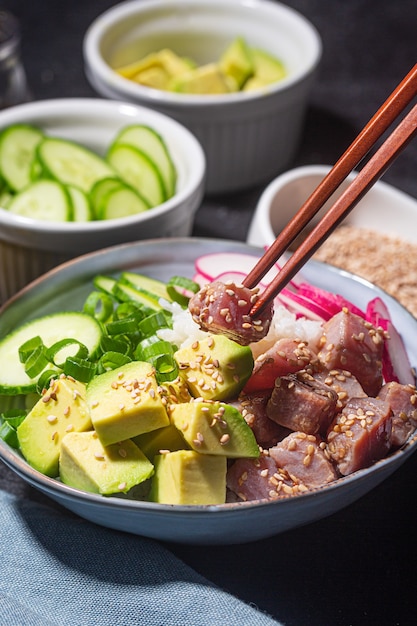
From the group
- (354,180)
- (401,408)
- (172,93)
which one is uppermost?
(354,180)

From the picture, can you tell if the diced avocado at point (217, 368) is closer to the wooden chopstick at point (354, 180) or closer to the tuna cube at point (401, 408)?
the wooden chopstick at point (354, 180)

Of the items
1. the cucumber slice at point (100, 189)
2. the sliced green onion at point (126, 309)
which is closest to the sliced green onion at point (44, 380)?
the sliced green onion at point (126, 309)

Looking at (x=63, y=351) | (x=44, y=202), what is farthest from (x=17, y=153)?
(x=63, y=351)

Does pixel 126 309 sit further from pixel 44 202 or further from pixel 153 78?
pixel 153 78

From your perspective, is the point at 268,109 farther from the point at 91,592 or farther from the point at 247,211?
the point at 91,592

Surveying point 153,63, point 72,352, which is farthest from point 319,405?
point 153,63
